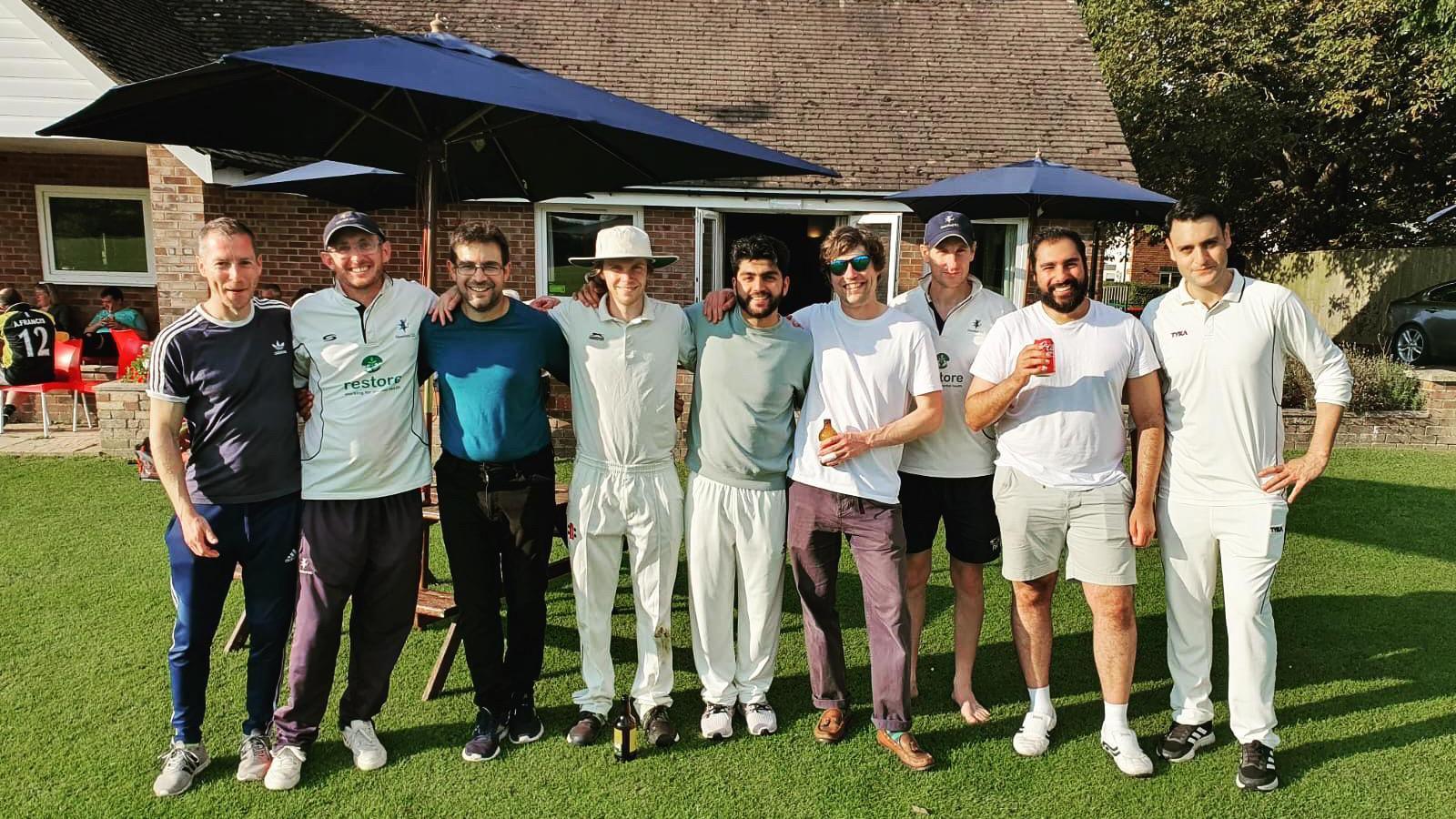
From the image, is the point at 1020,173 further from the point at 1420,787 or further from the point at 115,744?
the point at 115,744

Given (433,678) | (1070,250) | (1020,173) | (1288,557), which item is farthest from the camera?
(1020,173)

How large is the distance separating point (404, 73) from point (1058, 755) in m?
3.44

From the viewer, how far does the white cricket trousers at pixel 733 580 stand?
3.33 metres

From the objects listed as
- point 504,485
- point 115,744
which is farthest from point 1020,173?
A: point 115,744

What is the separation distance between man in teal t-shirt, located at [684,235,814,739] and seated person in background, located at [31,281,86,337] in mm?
9909

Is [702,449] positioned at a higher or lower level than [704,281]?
lower

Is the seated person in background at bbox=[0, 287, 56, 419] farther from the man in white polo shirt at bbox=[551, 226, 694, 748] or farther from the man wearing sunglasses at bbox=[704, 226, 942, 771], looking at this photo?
the man wearing sunglasses at bbox=[704, 226, 942, 771]

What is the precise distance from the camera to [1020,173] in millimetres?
6031

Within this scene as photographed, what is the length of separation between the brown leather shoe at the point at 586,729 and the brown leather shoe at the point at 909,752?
1.11 metres

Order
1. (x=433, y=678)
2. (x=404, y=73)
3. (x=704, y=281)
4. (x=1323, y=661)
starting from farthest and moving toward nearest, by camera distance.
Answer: (x=704, y=281), (x=1323, y=661), (x=433, y=678), (x=404, y=73)

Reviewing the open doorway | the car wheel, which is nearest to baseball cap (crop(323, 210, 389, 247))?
the open doorway

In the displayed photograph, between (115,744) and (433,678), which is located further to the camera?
(433,678)

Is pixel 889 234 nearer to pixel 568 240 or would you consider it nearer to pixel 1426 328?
pixel 568 240

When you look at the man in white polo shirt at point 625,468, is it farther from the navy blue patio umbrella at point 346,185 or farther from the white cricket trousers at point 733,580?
the navy blue patio umbrella at point 346,185
